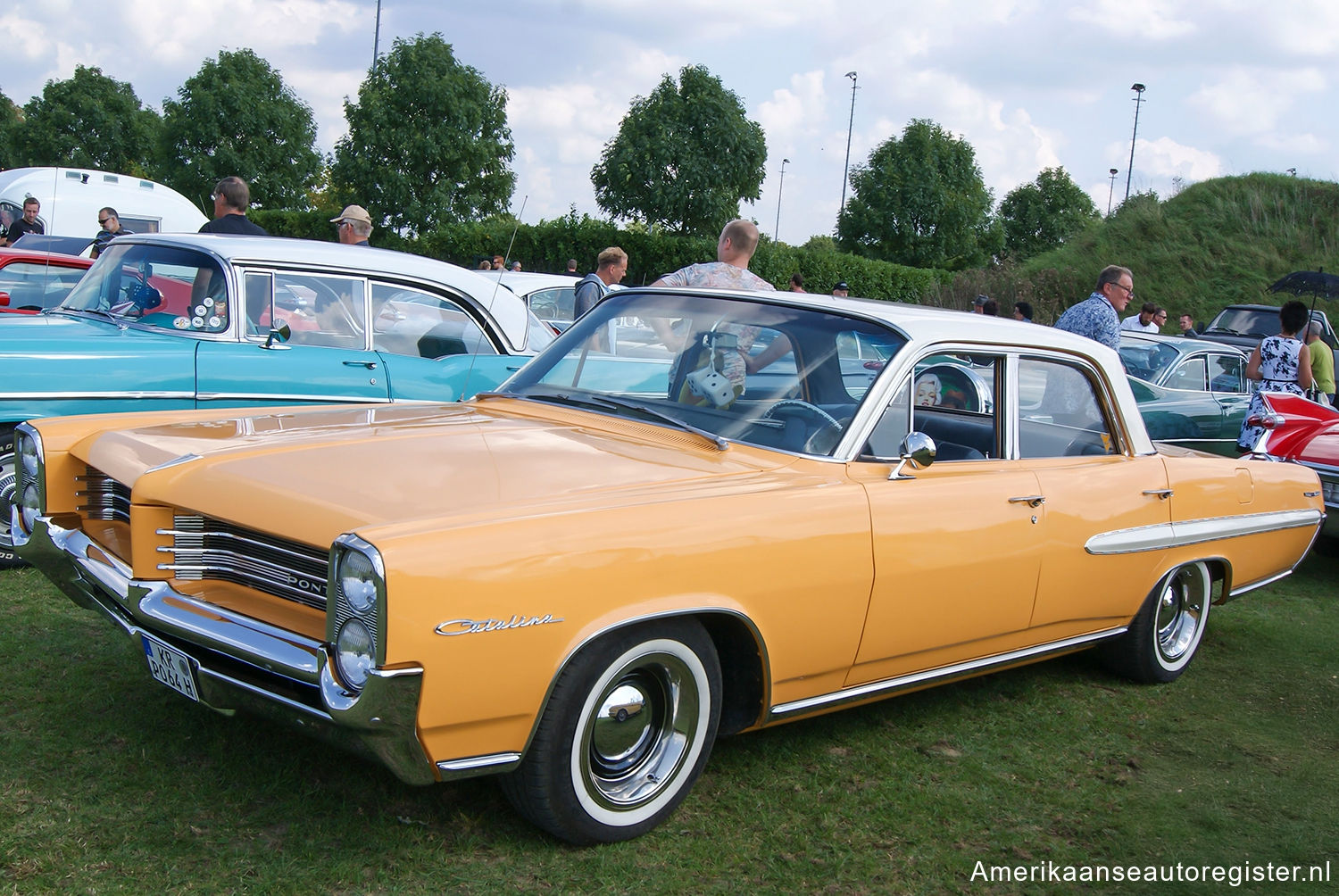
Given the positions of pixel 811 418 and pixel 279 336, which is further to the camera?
pixel 279 336

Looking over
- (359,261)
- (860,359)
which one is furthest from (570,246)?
(860,359)

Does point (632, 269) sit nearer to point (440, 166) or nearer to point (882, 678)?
point (440, 166)

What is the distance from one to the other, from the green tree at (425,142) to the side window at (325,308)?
21716mm

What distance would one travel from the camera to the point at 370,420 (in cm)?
372

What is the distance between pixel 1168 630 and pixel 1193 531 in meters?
0.51

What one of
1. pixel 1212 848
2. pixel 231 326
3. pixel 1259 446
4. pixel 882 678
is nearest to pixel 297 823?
pixel 882 678

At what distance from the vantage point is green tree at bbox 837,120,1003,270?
4609 cm

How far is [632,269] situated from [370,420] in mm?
25066

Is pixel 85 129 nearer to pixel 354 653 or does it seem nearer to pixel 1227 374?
pixel 1227 374

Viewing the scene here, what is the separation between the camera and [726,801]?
3299 millimetres

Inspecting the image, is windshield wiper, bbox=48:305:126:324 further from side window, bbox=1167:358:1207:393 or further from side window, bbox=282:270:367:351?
side window, bbox=1167:358:1207:393

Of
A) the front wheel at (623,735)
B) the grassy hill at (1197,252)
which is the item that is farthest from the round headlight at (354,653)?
the grassy hill at (1197,252)

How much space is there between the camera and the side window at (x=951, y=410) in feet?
12.1

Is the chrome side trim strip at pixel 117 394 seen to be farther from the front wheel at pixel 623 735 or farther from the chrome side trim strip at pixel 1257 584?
the chrome side trim strip at pixel 1257 584
